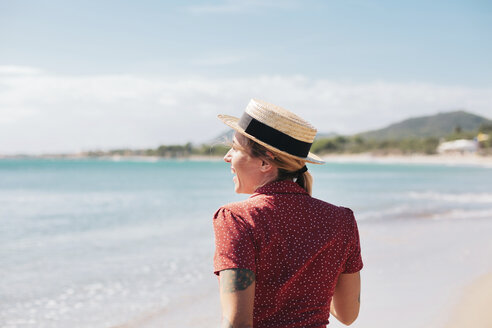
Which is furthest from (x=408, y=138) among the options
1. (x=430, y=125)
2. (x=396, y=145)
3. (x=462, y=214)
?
(x=462, y=214)

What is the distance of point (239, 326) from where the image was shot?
1226 millimetres

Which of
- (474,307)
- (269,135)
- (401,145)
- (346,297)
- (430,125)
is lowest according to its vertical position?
(430,125)

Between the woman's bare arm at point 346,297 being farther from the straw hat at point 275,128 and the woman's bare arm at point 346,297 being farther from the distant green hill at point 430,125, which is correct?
the distant green hill at point 430,125

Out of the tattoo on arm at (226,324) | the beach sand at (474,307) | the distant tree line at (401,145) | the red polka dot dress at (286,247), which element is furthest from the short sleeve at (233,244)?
the distant tree line at (401,145)

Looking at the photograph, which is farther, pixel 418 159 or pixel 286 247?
pixel 418 159

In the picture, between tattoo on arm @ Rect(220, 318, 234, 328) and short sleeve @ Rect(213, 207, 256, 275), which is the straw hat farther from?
tattoo on arm @ Rect(220, 318, 234, 328)

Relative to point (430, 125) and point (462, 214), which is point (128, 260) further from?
point (430, 125)

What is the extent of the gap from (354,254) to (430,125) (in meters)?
185

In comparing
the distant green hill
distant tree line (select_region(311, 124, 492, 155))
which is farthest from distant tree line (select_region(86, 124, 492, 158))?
the distant green hill

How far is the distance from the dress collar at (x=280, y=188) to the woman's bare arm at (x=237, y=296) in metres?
0.24

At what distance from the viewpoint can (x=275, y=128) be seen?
4.49 ft

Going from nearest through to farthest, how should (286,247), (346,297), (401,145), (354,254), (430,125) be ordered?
(286,247)
(354,254)
(346,297)
(401,145)
(430,125)

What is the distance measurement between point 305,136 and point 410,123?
190288mm

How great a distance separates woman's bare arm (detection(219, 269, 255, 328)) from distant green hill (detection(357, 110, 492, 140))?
559 ft
